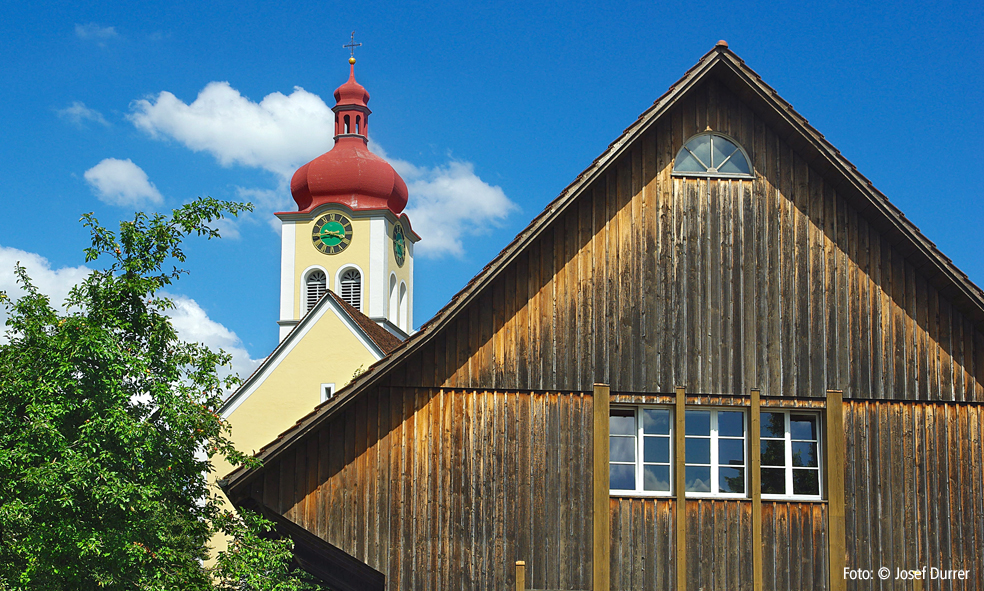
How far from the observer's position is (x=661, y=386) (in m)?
12.9

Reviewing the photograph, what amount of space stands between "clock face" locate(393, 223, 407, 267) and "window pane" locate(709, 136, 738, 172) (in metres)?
37.0

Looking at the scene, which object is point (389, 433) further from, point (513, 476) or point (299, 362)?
point (299, 362)

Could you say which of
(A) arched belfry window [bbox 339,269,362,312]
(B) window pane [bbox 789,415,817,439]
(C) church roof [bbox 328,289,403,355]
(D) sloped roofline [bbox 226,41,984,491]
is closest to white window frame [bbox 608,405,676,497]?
(B) window pane [bbox 789,415,817,439]

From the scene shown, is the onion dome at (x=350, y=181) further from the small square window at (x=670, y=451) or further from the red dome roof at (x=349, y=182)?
the small square window at (x=670, y=451)

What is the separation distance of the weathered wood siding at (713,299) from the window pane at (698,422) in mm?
352

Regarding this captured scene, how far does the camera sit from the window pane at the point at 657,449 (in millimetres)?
12883

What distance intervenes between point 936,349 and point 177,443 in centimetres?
956

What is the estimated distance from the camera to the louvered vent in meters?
47.6

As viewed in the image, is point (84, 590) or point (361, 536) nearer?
point (84, 590)

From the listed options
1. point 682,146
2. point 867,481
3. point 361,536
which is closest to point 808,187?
point 682,146

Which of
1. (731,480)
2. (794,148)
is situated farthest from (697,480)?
(794,148)

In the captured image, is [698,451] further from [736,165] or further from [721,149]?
[721,149]

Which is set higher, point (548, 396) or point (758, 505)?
point (548, 396)

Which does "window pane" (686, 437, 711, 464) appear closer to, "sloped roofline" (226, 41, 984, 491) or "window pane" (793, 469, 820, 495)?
"window pane" (793, 469, 820, 495)
